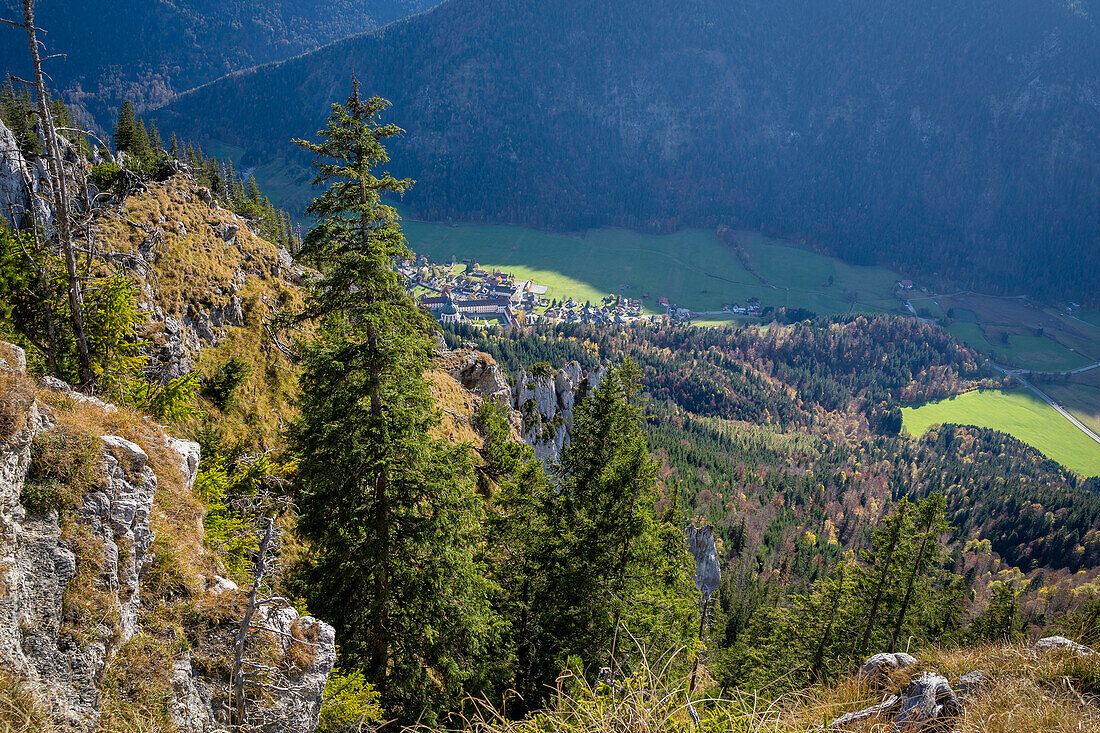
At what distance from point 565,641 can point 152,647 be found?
1453cm

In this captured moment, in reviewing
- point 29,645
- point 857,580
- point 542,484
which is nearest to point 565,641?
point 542,484

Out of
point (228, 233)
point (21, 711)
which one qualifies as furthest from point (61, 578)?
point (228, 233)

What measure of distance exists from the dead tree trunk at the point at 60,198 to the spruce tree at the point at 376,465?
4.92 meters

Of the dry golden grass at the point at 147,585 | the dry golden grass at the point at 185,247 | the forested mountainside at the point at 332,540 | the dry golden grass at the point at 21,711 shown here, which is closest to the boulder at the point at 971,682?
the forested mountainside at the point at 332,540

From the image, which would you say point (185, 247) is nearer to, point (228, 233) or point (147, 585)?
point (228, 233)

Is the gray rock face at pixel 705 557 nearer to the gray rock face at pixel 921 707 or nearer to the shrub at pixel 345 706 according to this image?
the shrub at pixel 345 706

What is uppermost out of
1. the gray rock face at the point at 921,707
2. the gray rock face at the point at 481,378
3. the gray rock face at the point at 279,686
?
the gray rock face at the point at 921,707

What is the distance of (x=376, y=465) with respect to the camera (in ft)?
49.6

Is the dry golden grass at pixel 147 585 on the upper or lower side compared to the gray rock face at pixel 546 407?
upper

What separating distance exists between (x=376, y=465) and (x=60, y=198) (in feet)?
31.6

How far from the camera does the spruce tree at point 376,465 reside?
14617mm

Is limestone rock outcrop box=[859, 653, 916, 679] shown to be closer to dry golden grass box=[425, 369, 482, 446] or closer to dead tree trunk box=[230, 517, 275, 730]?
dead tree trunk box=[230, 517, 275, 730]

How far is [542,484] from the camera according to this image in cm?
2388

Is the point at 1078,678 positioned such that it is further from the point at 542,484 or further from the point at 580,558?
the point at 542,484
